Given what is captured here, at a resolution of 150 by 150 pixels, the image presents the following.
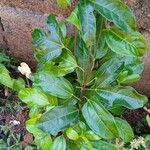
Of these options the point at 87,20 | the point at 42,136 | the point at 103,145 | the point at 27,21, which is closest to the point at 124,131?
the point at 103,145

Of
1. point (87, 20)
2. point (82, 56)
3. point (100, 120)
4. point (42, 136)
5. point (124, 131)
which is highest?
point (87, 20)

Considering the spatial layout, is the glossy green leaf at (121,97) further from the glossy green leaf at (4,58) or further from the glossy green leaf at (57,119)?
the glossy green leaf at (4,58)

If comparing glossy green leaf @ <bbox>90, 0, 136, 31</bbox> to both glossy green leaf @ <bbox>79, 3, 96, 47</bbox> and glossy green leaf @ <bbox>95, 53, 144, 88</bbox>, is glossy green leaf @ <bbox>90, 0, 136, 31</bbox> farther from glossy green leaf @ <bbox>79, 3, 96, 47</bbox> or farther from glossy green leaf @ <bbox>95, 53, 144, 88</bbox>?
glossy green leaf @ <bbox>95, 53, 144, 88</bbox>

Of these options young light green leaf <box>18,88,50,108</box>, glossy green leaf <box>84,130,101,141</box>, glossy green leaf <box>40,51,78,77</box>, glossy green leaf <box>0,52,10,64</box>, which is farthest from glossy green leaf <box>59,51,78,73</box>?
glossy green leaf <box>0,52,10,64</box>

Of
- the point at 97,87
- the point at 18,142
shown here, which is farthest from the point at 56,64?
the point at 18,142

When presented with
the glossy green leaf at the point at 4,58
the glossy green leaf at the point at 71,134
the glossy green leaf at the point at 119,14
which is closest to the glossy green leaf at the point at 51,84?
the glossy green leaf at the point at 71,134

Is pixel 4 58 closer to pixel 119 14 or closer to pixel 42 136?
pixel 42 136
